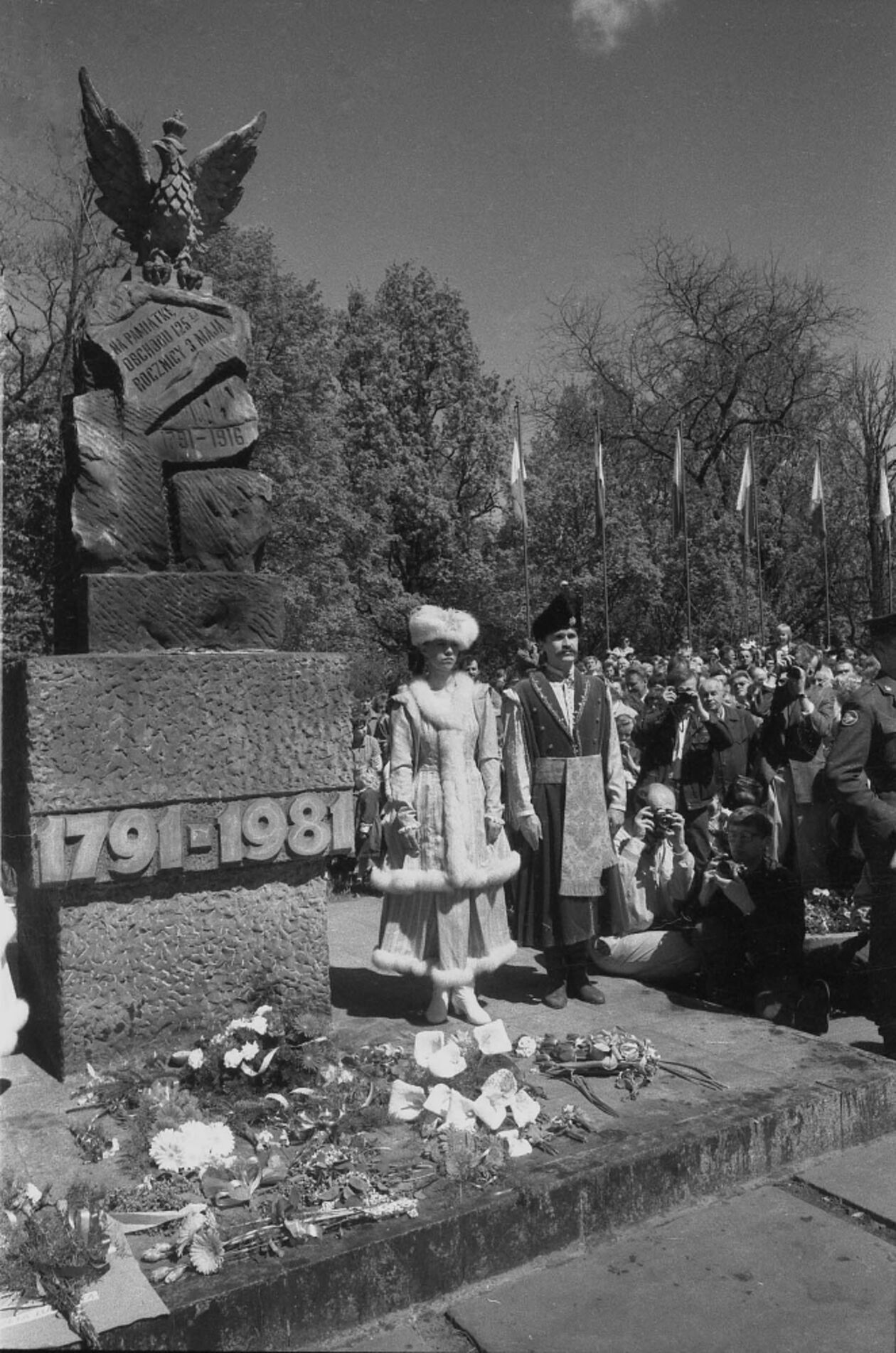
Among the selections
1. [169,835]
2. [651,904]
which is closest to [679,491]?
[651,904]

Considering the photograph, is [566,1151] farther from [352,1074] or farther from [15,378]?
[15,378]

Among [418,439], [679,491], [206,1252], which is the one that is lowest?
[206,1252]

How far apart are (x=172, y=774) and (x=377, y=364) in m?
17.4

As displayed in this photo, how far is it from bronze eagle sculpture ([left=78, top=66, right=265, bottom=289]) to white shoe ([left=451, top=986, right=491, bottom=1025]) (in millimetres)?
3117

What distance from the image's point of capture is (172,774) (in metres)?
4.00

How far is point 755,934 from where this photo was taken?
4699mm

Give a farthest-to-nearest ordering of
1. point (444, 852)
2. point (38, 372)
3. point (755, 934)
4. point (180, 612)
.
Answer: point (38, 372)
point (755, 934)
point (444, 852)
point (180, 612)

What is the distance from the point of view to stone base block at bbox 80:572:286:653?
4086 millimetres

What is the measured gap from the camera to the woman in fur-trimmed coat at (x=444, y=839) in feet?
14.6

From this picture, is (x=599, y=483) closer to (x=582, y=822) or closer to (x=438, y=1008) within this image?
(x=582, y=822)

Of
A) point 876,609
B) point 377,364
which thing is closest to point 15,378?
point 377,364

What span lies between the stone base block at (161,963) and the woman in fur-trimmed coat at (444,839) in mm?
360

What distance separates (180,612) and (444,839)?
1.36 meters

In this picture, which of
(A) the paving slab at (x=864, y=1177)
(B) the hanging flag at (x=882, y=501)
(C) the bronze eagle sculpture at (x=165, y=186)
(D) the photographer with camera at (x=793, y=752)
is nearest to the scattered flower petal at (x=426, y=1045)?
(A) the paving slab at (x=864, y=1177)
